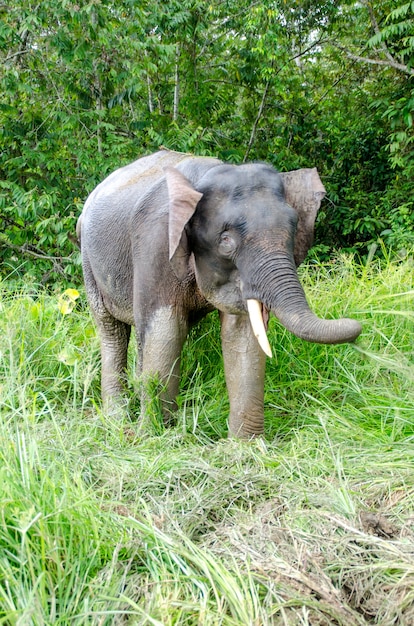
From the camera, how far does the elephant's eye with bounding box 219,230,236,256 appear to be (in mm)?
3127

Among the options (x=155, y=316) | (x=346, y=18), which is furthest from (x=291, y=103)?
(x=155, y=316)

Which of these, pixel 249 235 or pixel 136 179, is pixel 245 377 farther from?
pixel 136 179

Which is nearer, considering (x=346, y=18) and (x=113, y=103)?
(x=113, y=103)

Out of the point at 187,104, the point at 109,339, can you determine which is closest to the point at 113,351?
the point at 109,339

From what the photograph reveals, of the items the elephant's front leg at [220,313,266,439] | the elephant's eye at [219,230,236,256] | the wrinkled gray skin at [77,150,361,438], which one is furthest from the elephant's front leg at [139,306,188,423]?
the elephant's eye at [219,230,236,256]

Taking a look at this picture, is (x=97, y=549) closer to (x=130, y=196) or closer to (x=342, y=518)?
(x=342, y=518)

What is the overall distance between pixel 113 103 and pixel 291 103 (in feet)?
10.0

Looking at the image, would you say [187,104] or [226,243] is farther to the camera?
[187,104]

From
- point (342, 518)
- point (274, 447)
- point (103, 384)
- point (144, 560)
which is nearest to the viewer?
point (144, 560)

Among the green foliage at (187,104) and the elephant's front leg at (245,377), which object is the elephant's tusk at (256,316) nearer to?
the elephant's front leg at (245,377)

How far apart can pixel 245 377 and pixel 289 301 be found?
0.88m

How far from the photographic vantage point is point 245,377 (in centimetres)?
363

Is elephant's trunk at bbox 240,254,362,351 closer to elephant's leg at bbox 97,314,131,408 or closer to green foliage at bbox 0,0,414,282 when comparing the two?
elephant's leg at bbox 97,314,131,408

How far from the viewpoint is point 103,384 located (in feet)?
14.6
